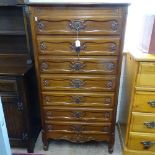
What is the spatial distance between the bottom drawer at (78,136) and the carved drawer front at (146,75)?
0.60 meters

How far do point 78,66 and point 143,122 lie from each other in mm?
704

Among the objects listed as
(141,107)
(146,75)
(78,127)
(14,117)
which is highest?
(146,75)

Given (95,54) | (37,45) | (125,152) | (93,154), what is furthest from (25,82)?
(125,152)

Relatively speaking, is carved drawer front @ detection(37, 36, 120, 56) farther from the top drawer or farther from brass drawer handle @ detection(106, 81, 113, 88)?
brass drawer handle @ detection(106, 81, 113, 88)

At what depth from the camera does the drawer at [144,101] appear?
1479 mm

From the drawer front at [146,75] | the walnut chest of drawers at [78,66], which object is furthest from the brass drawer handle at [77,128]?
the drawer front at [146,75]

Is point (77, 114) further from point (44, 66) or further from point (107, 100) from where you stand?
point (44, 66)

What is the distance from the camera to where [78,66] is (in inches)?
58.7

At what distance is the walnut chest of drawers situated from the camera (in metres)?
1.34

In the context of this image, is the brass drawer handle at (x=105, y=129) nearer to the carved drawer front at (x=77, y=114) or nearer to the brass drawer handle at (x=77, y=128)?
the carved drawer front at (x=77, y=114)

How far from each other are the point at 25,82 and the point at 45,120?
402 mm

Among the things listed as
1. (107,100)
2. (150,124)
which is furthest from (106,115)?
(150,124)

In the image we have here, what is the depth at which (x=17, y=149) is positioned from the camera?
1.84 meters

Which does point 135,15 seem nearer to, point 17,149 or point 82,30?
point 82,30
